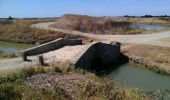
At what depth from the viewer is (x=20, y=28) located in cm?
4488

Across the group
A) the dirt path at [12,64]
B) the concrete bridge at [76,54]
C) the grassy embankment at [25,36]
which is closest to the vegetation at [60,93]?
the dirt path at [12,64]

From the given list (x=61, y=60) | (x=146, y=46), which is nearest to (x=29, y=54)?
(x=61, y=60)

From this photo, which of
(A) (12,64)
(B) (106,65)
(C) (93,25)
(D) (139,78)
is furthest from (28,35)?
(A) (12,64)

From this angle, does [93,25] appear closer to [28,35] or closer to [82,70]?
[28,35]

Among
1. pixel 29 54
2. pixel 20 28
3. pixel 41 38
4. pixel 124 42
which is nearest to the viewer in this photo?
pixel 29 54

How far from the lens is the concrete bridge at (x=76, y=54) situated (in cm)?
1917

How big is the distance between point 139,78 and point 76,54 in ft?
13.9

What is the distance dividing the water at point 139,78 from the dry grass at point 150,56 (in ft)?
1.92

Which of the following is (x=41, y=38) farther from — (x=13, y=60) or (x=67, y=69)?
(x=67, y=69)

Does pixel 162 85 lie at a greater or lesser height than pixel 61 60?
lesser

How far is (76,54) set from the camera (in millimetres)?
20266

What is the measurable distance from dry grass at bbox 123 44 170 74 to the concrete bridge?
1.43m

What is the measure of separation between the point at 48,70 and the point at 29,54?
6389 mm

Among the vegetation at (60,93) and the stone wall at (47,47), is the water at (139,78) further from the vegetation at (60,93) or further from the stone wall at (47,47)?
the vegetation at (60,93)
